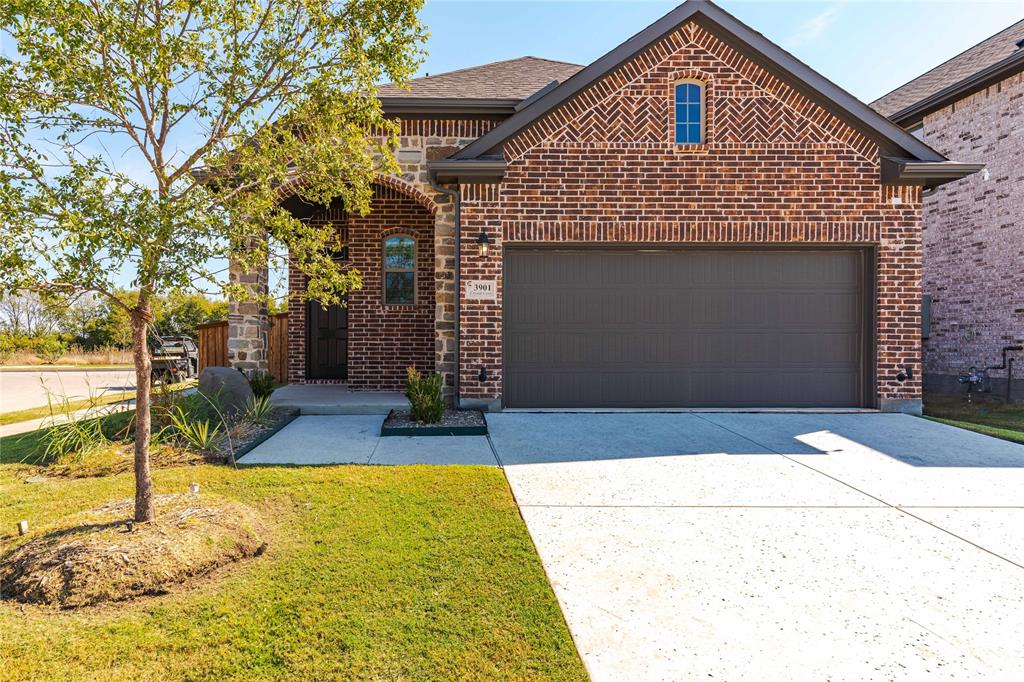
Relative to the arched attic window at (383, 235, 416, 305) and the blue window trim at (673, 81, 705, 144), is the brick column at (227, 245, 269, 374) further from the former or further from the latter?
the blue window trim at (673, 81, 705, 144)

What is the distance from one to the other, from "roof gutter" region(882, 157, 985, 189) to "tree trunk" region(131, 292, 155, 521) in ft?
32.1

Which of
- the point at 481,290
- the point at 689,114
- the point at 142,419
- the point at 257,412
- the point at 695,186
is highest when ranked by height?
the point at 689,114

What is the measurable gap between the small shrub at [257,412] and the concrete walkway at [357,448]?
37cm

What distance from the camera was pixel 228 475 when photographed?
4.94 metres

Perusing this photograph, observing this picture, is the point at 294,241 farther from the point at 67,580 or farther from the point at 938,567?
the point at 938,567

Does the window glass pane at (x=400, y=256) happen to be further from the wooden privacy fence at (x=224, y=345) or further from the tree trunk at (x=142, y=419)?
the tree trunk at (x=142, y=419)

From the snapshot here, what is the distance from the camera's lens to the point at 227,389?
7.20m

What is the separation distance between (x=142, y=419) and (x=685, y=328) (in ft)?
23.9

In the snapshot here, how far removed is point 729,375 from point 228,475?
23.6 ft

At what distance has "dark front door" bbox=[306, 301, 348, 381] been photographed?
1108cm

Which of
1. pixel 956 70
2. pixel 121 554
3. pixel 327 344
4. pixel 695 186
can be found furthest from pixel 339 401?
pixel 956 70

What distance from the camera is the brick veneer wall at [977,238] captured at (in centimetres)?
1034

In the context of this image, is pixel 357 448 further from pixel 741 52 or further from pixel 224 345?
pixel 741 52

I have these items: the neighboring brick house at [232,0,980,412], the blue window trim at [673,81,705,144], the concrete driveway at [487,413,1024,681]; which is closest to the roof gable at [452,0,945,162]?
the neighboring brick house at [232,0,980,412]
